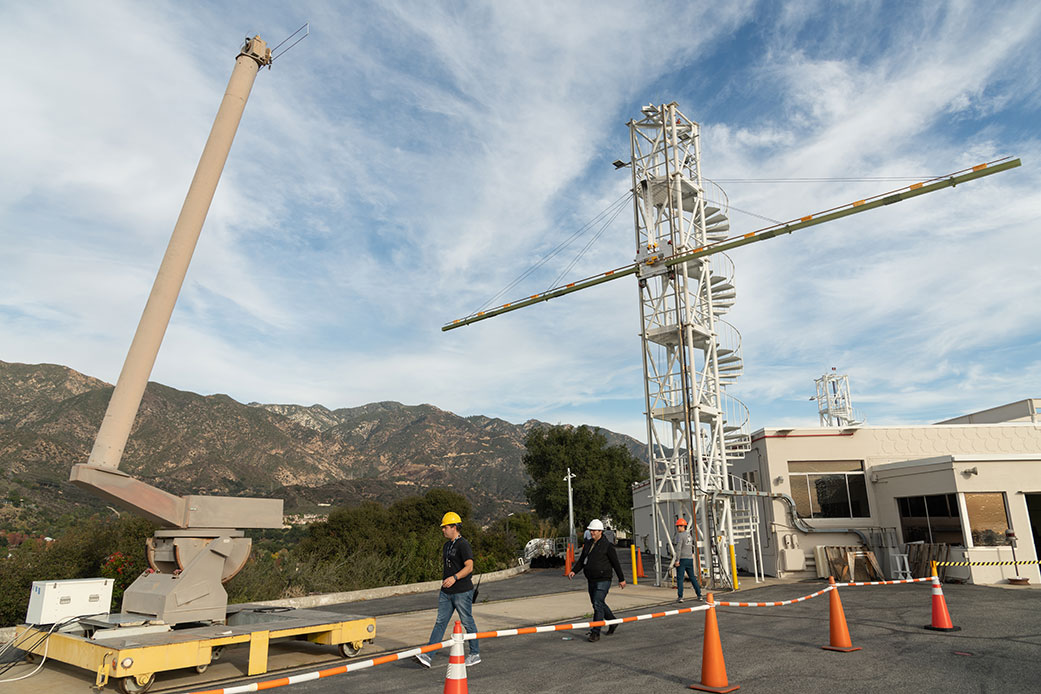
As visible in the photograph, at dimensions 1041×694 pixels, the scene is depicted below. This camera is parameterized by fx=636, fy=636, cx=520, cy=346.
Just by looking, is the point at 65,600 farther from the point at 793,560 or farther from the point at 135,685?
the point at 793,560

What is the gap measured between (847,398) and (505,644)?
92.2 feet

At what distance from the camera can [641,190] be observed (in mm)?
22312

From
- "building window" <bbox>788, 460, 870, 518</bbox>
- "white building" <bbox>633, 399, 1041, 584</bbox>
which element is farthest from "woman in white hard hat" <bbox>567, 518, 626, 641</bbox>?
"building window" <bbox>788, 460, 870, 518</bbox>

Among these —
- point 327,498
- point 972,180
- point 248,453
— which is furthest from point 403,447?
point 972,180

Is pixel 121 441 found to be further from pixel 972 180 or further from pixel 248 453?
pixel 248 453

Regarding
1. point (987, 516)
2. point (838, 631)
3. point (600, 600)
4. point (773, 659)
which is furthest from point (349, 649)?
point (987, 516)

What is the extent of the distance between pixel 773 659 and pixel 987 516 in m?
14.9

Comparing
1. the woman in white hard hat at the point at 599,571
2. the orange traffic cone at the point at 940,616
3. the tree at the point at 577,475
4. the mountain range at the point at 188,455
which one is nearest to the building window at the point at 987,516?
the orange traffic cone at the point at 940,616

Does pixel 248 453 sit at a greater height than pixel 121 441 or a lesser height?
greater

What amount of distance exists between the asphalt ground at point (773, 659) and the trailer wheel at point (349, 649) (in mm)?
677

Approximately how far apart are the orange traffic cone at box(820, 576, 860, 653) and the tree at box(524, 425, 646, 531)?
1592 inches

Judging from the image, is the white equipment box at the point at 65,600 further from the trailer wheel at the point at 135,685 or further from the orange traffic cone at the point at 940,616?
the orange traffic cone at the point at 940,616

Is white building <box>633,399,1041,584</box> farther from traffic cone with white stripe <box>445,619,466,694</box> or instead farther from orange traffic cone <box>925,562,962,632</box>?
traffic cone with white stripe <box>445,619,466,694</box>

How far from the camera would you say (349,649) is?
8844 millimetres
